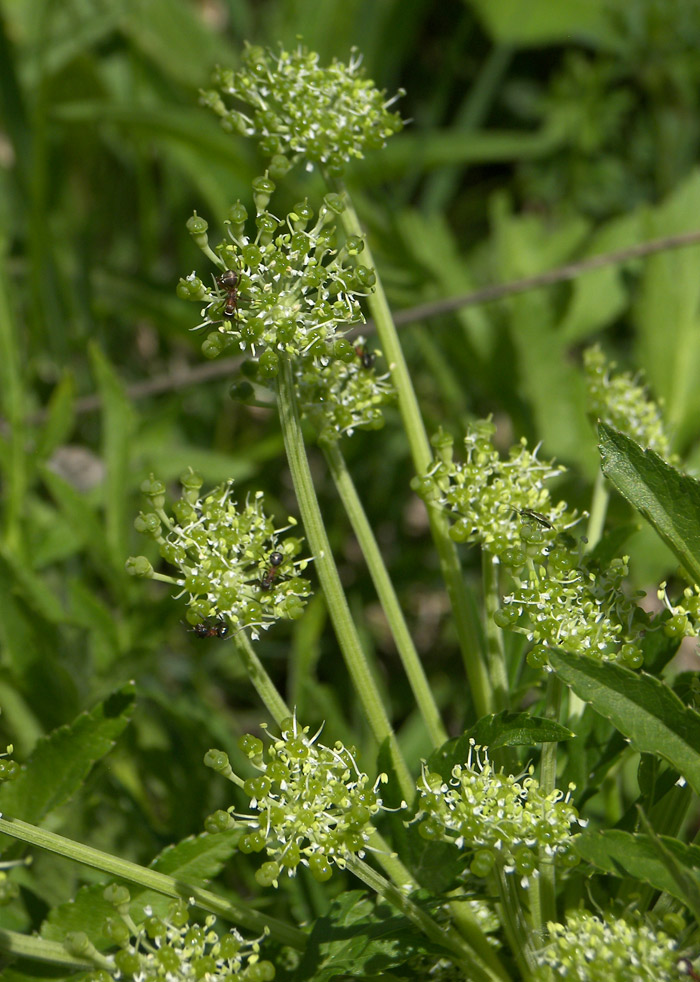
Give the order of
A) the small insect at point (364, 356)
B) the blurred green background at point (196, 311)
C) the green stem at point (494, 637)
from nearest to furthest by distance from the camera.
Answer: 1. the green stem at point (494, 637)
2. the small insect at point (364, 356)
3. the blurred green background at point (196, 311)

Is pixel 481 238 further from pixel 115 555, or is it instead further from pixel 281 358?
pixel 281 358

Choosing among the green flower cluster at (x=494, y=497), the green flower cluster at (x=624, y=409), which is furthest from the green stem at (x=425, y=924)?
the green flower cluster at (x=624, y=409)

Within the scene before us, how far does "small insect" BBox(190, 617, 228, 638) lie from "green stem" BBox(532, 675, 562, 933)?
412 mm

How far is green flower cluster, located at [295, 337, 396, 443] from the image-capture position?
4.42 ft

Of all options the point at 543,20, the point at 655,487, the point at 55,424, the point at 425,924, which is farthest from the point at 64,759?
the point at 543,20

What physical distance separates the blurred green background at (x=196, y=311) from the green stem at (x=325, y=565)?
20.9 inches

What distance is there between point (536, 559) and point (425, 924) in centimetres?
46

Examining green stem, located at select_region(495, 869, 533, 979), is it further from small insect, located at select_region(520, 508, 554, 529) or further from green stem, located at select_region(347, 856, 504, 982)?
small insect, located at select_region(520, 508, 554, 529)

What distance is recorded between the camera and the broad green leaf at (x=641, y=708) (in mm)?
1126

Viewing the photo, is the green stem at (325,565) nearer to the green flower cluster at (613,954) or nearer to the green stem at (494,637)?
the green stem at (494,637)

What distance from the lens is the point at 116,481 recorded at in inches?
92.7

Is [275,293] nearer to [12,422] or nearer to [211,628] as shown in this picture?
[211,628]

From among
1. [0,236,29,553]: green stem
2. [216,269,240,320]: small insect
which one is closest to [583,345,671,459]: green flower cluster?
[216,269,240,320]: small insect

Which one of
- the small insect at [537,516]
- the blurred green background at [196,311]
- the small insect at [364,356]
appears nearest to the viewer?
the small insect at [537,516]
